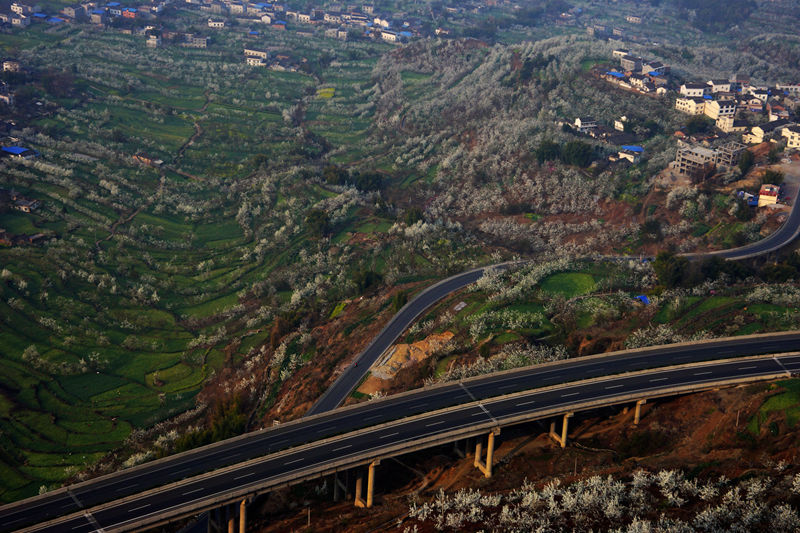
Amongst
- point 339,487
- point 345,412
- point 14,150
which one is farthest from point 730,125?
point 14,150

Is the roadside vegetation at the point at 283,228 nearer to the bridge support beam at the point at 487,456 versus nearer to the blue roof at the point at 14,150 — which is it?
the blue roof at the point at 14,150

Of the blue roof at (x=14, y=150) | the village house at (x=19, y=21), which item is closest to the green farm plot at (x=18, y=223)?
the blue roof at (x=14, y=150)

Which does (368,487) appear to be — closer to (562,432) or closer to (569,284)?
(562,432)

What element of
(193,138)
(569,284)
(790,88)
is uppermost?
(790,88)

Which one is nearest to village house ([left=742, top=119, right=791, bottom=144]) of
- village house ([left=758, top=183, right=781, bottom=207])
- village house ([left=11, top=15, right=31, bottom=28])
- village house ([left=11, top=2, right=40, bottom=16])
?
village house ([left=758, top=183, right=781, bottom=207])

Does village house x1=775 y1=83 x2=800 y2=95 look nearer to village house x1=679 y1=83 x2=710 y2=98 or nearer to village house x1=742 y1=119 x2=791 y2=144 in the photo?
village house x1=679 y1=83 x2=710 y2=98

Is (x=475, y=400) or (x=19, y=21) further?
(x=19, y=21)

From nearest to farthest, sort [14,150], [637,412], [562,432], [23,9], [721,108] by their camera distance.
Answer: [562,432], [637,412], [14,150], [721,108], [23,9]
